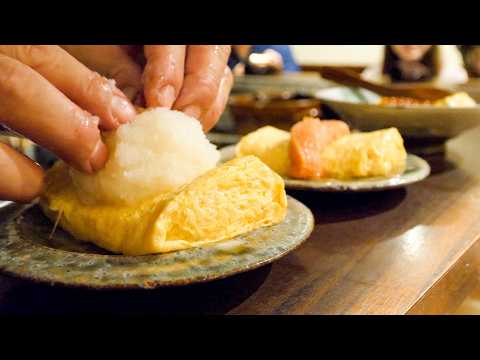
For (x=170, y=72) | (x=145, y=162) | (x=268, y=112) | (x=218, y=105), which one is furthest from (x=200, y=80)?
(x=268, y=112)

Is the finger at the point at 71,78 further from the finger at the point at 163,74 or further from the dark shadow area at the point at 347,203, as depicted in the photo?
the dark shadow area at the point at 347,203

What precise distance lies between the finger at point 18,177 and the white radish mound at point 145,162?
0.42 ft

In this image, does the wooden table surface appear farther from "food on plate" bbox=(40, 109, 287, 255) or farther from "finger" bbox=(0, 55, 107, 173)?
"finger" bbox=(0, 55, 107, 173)

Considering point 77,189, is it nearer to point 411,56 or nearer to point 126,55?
point 126,55

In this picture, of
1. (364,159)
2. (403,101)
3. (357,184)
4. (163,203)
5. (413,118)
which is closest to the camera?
(163,203)

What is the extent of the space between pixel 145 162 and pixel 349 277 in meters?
0.58

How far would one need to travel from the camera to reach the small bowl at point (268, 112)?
2621 millimetres

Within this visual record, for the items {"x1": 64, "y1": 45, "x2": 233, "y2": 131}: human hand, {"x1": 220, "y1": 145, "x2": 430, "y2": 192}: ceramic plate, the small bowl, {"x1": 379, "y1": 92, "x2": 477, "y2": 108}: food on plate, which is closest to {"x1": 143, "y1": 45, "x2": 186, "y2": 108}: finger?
{"x1": 64, "y1": 45, "x2": 233, "y2": 131}: human hand

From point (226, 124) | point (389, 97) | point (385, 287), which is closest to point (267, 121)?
point (226, 124)

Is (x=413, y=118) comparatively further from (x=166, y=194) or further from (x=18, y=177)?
(x=18, y=177)

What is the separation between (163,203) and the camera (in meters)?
1.12

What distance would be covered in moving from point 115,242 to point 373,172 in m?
1.03

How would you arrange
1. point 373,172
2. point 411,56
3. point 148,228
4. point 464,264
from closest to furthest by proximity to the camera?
point 148,228 → point 464,264 → point 373,172 → point 411,56

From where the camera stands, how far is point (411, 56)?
286 inches
